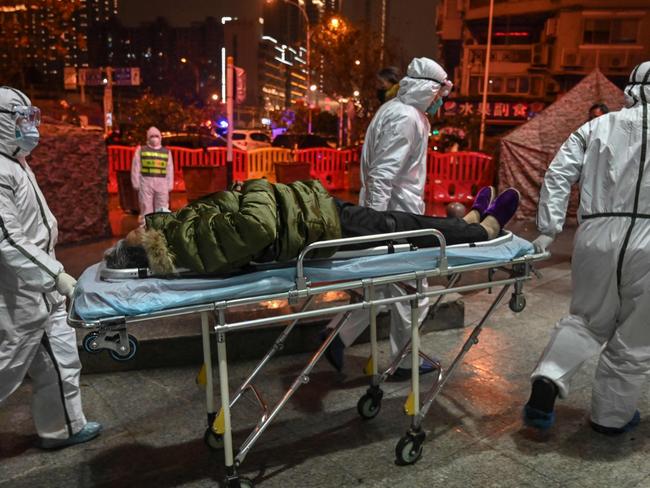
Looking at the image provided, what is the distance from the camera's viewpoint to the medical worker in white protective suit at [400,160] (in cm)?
448

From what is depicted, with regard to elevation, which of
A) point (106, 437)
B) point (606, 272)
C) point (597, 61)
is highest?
point (597, 61)

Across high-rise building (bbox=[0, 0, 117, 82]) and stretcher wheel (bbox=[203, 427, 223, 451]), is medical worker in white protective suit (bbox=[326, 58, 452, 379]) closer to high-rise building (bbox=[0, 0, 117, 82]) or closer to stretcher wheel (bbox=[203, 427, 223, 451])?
stretcher wheel (bbox=[203, 427, 223, 451])

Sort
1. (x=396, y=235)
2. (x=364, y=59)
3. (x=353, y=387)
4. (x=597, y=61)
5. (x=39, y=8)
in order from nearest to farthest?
(x=396, y=235) < (x=353, y=387) < (x=39, y=8) < (x=364, y=59) < (x=597, y=61)

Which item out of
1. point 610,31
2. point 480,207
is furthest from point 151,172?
point 610,31

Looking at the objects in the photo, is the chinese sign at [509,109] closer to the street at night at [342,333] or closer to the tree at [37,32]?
the tree at [37,32]

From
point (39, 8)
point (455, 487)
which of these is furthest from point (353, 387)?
point (39, 8)

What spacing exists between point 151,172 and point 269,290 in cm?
770

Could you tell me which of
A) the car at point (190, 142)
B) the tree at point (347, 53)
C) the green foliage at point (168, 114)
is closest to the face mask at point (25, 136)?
the car at point (190, 142)

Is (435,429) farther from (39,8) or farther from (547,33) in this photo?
(547,33)

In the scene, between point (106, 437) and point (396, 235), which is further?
point (106, 437)

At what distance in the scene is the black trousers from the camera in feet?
11.1

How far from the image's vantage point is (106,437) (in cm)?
378

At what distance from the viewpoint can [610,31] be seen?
39438mm

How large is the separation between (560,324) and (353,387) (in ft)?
4.96
